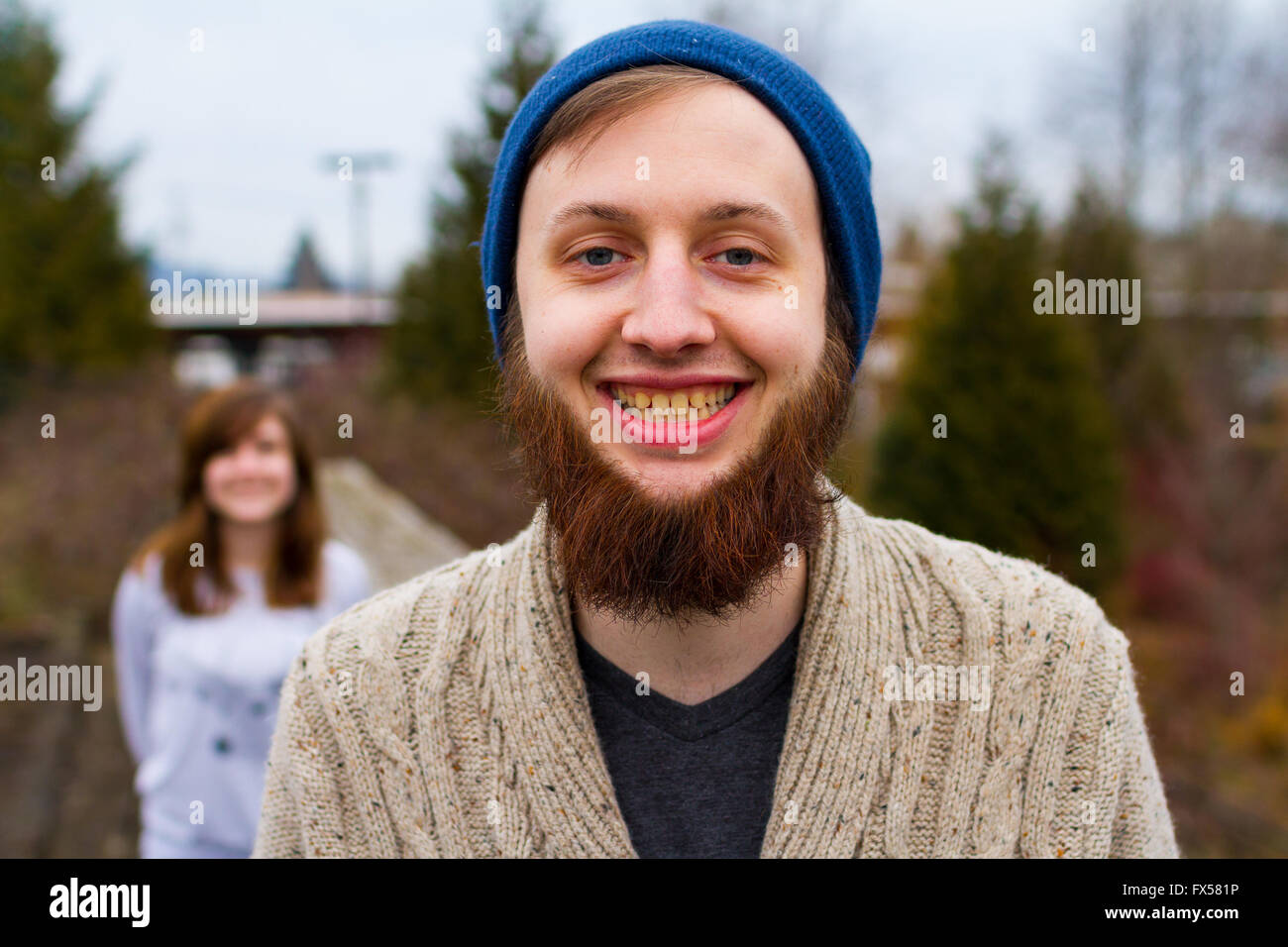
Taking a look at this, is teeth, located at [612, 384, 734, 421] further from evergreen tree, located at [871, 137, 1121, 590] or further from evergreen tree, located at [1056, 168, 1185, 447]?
evergreen tree, located at [1056, 168, 1185, 447]

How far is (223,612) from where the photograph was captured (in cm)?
367

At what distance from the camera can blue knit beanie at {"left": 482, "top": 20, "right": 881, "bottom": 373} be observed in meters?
1.86

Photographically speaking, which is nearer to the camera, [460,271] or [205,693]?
[205,693]

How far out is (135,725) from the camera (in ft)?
12.7

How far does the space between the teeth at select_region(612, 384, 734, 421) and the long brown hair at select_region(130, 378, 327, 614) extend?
7.77 ft

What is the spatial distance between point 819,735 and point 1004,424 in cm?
607

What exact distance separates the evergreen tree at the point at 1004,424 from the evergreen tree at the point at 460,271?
5.05 m

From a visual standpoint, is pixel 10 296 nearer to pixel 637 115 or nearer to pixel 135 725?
pixel 135 725

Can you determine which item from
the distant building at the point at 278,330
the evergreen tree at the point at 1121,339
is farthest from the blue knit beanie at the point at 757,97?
the distant building at the point at 278,330

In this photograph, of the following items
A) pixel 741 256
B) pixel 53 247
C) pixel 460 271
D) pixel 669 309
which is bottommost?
pixel 669 309

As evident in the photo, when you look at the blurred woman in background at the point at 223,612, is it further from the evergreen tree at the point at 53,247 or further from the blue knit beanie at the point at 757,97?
the evergreen tree at the point at 53,247

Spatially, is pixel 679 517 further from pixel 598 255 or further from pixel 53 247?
pixel 53 247

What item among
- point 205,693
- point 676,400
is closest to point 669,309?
point 676,400

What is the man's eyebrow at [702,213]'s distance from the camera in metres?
1.76
